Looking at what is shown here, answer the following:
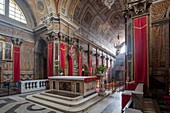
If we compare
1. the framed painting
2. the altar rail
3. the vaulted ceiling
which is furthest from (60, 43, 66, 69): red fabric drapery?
the framed painting

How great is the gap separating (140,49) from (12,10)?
1151cm

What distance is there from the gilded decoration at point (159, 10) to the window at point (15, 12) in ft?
37.4

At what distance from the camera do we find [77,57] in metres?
12.4

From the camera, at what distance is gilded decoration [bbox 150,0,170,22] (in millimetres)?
5004

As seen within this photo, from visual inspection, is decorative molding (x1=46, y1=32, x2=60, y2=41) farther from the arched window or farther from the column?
the arched window

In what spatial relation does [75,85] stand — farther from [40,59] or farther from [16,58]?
[40,59]

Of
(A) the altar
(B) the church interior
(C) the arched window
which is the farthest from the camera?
(C) the arched window

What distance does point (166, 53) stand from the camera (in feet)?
15.9

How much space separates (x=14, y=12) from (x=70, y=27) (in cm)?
549

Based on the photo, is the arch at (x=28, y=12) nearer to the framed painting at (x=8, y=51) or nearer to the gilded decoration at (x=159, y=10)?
the framed painting at (x=8, y=51)

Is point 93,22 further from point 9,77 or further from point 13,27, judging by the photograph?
point 9,77

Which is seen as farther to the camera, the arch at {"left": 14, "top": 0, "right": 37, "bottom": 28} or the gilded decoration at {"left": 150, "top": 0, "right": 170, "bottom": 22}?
the arch at {"left": 14, "top": 0, "right": 37, "bottom": 28}

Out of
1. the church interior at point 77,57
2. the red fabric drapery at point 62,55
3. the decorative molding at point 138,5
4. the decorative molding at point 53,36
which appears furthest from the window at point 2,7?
the decorative molding at point 138,5

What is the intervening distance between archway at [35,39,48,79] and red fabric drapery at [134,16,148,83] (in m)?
10.2
